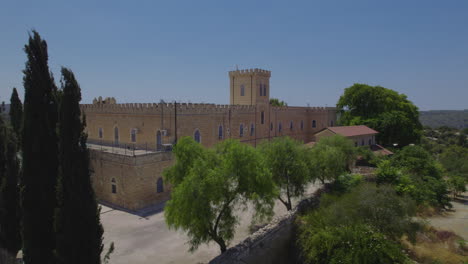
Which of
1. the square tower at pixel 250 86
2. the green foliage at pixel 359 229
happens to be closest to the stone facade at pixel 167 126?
the square tower at pixel 250 86

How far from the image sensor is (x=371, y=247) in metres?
11.5

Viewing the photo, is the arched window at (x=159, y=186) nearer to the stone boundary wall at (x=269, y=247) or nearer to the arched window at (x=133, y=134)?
the arched window at (x=133, y=134)

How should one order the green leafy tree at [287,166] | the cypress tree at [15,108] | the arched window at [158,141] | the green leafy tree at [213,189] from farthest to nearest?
the arched window at [158,141] → the cypress tree at [15,108] → the green leafy tree at [287,166] → the green leafy tree at [213,189]

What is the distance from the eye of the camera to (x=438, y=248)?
54.1 feet

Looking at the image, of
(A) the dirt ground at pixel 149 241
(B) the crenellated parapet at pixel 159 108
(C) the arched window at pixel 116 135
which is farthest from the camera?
(C) the arched window at pixel 116 135

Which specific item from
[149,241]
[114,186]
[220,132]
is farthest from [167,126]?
[149,241]

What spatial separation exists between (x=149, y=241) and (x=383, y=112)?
35.7 m

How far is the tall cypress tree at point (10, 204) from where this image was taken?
11.0 metres

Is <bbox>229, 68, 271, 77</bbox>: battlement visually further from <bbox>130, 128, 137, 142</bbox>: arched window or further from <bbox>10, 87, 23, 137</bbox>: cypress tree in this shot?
<bbox>10, 87, 23, 137</bbox>: cypress tree

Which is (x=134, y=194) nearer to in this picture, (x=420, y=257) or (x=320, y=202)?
(x=320, y=202)

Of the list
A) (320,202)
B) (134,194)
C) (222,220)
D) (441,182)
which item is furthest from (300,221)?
(441,182)

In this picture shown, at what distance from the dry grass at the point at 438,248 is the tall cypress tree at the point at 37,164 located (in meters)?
16.0

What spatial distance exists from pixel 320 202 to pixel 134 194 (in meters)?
10.6

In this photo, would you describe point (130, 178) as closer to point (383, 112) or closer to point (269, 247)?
point (269, 247)
